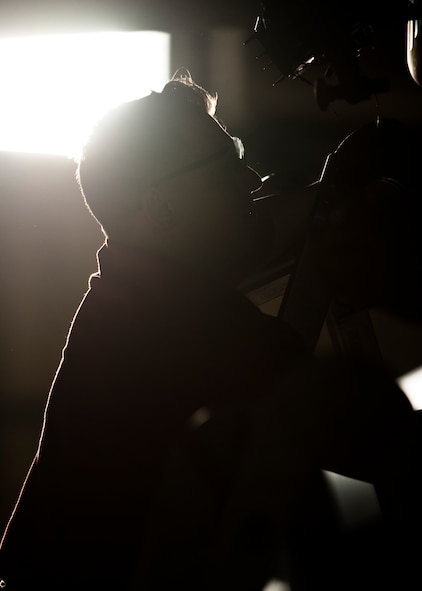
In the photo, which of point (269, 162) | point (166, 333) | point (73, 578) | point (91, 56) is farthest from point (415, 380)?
point (91, 56)

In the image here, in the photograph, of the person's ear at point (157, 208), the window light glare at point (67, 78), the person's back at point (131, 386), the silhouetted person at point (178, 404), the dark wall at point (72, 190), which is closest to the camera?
the silhouetted person at point (178, 404)

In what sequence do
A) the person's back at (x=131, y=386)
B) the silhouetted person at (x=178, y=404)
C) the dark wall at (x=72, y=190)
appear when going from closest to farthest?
the silhouetted person at (x=178, y=404) → the person's back at (x=131, y=386) → the dark wall at (x=72, y=190)

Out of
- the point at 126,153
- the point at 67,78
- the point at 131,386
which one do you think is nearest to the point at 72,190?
the point at 67,78

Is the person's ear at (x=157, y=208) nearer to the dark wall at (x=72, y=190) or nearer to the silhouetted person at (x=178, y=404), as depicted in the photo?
the silhouetted person at (x=178, y=404)

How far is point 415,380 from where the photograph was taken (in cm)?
106

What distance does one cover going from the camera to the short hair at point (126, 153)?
35.2 inches

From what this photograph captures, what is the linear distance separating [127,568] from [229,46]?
58.8 inches

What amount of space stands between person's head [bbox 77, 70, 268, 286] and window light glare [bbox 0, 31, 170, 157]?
0.63 metres

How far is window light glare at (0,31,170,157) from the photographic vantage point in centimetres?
153

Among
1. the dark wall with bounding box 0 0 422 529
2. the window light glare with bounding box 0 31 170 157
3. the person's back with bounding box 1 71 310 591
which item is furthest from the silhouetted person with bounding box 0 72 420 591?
the dark wall with bounding box 0 0 422 529

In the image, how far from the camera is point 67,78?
5.08 ft

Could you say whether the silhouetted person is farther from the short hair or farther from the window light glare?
the window light glare

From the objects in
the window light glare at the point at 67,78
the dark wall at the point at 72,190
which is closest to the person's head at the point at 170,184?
the window light glare at the point at 67,78

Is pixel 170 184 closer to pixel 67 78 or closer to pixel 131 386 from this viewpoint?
pixel 131 386
